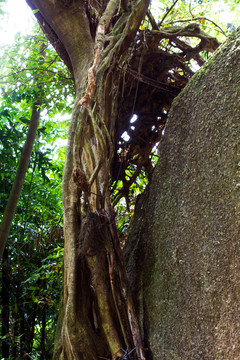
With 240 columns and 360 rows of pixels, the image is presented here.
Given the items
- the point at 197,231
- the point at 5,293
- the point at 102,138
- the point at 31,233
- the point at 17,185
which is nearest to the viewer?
the point at 197,231

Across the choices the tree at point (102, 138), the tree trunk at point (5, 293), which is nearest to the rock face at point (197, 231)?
the tree at point (102, 138)

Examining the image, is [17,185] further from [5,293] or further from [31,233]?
[5,293]

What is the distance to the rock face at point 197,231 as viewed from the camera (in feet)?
3.12

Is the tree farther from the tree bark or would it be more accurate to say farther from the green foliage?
the tree bark

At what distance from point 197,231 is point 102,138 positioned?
0.53 m

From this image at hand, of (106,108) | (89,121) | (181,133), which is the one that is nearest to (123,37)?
(106,108)

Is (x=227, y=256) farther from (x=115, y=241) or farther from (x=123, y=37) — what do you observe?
(x=123, y=37)

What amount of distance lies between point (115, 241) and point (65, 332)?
396 mm

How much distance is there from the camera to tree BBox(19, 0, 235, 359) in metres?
1.22

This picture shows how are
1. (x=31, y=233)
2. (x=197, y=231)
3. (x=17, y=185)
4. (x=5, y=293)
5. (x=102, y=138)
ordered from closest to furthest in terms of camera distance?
1. (x=197, y=231)
2. (x=102, y=138)
3. (x=17, y=185)
4. (x=5, y=293)
5. (x=31, y=233)

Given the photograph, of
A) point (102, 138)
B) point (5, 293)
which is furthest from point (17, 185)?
point (102, 138)

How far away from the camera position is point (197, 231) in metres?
1.09

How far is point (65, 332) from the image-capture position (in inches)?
47.5

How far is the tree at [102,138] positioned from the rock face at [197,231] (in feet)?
0.44
